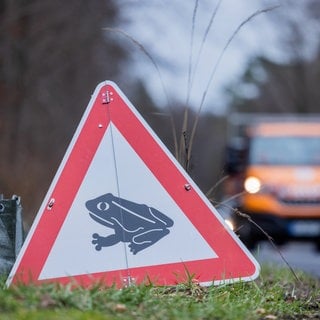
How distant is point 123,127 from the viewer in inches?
196

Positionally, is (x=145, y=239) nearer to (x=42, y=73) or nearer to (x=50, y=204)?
(x=50, y=204)

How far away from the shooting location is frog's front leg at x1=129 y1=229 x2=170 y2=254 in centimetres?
476

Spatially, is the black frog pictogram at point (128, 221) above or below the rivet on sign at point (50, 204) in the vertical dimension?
below

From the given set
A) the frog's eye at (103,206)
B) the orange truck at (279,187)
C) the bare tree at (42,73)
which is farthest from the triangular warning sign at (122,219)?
the bare tree at (42,73)

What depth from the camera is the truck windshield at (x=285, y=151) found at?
16.0m

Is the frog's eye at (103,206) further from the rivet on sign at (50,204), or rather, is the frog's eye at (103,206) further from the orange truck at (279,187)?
the orange truck at (279,187)

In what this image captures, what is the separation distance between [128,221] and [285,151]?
1164 cm

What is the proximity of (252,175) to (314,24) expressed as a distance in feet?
98.0

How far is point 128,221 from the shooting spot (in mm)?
4785

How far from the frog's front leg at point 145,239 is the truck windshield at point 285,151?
11.1 m

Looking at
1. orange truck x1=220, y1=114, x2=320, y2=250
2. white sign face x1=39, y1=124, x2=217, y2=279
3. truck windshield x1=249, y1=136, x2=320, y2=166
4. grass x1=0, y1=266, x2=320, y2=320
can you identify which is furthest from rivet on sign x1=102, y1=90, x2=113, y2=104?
truck windshield x1=249, y1=136, x2=320, y2=166

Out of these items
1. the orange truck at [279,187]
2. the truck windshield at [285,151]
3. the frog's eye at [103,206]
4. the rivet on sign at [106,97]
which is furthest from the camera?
the truck windshield at [285,151]

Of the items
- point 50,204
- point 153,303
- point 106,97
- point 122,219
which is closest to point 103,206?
point 122,219

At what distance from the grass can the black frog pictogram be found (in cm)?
25
